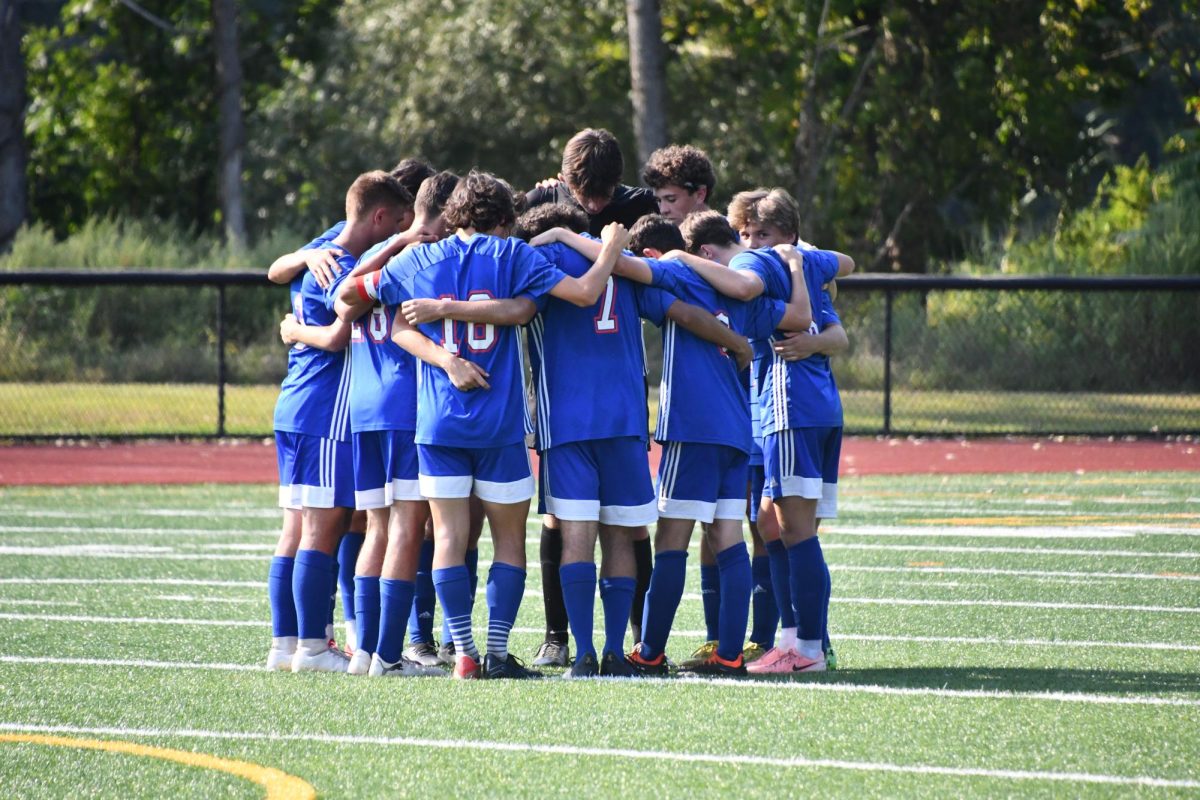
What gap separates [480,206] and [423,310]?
17.7 inches

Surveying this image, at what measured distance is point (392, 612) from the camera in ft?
19.7

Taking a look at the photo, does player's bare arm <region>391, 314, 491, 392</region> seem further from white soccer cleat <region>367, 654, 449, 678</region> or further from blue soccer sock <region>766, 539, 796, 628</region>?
blue soccer sock <region>766, 539, 796, 628</region>

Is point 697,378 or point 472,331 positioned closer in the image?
point 472,331

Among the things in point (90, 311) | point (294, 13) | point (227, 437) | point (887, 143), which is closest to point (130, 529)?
point (227, 437)

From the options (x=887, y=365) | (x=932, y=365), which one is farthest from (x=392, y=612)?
(x=932, y=365)

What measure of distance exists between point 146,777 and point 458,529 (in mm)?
1715

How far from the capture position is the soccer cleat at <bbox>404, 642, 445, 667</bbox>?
6.44 meters

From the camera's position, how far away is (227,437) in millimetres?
16406

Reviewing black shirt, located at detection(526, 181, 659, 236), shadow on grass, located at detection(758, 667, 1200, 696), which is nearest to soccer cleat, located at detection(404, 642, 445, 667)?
shadow on grass, located at detection(758, 667, 1200, 696)

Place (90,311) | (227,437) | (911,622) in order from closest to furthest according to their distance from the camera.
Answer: (911,622)
(227,437)
(90,311)

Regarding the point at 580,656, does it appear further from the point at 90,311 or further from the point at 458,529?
the point at 90,311

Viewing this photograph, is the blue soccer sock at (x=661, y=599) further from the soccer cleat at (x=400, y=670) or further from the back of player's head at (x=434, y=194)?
the back of player's head at (x=434, y=194)

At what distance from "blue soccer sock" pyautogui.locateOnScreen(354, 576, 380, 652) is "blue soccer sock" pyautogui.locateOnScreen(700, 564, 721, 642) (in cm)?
137

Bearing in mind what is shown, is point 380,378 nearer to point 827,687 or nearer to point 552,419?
→ point 552,419
